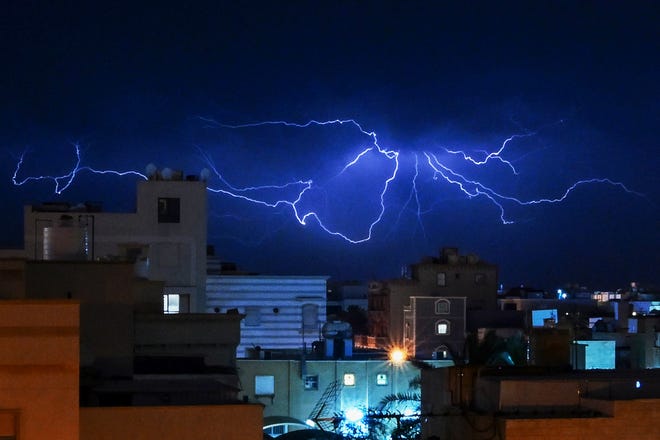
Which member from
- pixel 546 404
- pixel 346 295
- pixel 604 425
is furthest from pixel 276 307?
pixel 346 295

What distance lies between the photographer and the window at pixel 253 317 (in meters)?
33.8

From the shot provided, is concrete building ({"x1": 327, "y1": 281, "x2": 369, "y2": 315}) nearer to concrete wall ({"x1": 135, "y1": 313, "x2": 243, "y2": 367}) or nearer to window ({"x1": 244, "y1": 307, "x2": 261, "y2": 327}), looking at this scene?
window ({"x1": 244, "y1": 307, "x2": 261, "y2": 327})

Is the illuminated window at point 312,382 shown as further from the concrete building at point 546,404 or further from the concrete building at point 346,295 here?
the concrete building at point 346,295

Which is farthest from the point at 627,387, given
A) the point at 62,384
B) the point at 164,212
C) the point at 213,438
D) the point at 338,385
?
the point at 164,212

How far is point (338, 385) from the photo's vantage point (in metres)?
24.2

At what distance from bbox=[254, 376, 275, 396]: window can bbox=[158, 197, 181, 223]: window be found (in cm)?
810

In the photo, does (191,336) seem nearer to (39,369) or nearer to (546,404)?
(546,404)

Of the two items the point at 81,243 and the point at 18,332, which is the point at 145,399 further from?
the point at 81,243

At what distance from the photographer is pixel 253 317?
33.8m

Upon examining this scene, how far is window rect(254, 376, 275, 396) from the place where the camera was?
23.9 metres

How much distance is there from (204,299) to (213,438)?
23572 millimetres

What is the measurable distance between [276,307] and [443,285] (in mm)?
11446

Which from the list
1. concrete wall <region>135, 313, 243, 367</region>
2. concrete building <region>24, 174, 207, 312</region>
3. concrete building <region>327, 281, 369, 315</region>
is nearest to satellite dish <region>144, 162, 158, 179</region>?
concrete building <region>24, 174, 207, 312</region>

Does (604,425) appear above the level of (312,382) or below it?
above
